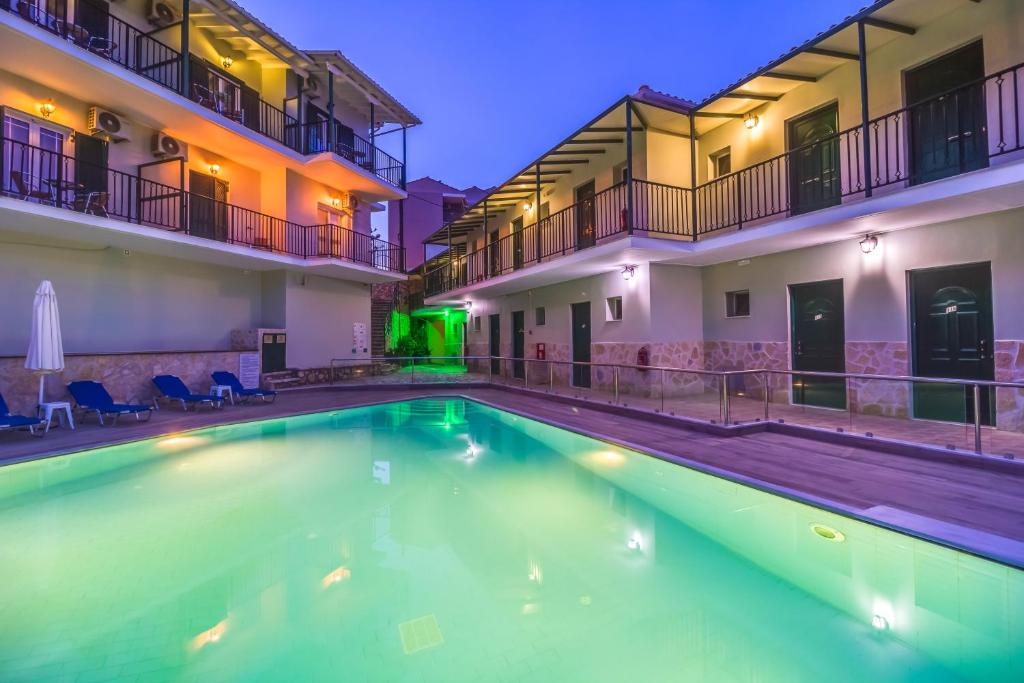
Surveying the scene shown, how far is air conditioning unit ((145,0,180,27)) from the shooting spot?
12.4 m

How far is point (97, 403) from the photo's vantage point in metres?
9.82

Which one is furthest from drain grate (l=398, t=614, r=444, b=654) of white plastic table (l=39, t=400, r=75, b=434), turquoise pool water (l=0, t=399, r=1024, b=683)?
white plastic table (l=39, t=400, r=75, b=434)

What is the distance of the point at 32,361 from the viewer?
8711 millimetres

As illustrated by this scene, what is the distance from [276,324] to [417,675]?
14.7 metres

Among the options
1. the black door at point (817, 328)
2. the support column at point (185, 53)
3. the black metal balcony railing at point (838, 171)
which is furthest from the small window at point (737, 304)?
the support column at point (185, 53)

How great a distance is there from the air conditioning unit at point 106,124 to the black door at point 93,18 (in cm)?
155

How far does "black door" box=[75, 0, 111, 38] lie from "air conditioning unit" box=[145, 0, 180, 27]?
0.96 m

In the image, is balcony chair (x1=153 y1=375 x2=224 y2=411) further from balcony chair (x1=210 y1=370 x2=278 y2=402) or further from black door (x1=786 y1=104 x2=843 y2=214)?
black door (x1=786 y1=104 x2=843 y2=214)

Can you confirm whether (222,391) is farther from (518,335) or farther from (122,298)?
(518,335)

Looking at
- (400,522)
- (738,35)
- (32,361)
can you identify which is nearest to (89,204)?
(32,361)

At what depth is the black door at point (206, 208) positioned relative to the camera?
13.4m

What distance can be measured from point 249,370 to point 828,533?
1406 centimetres

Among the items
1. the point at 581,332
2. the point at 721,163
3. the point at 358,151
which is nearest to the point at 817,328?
the point at 721,163

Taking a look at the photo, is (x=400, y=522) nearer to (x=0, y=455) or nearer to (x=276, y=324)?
(x=0, y=455)
